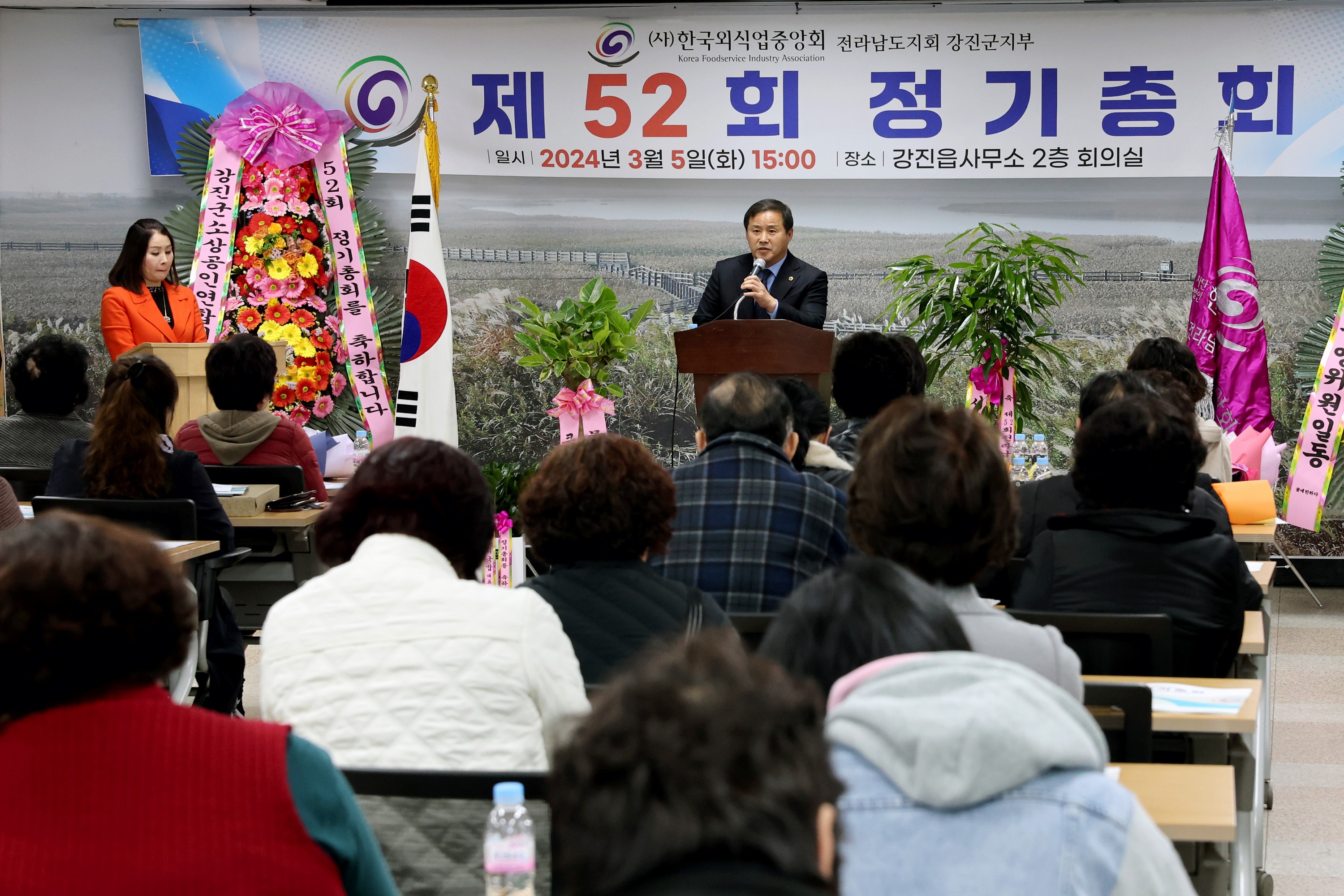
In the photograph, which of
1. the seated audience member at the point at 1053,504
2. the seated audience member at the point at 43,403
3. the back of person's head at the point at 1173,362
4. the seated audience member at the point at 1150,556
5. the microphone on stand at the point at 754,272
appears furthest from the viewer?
the microphone on stand at the point at 754,272

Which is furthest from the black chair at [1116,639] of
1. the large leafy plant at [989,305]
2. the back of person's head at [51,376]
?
the back of person's head at [51,376]

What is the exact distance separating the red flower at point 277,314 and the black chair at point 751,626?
16.4 ft

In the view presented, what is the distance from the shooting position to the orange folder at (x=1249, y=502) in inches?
162

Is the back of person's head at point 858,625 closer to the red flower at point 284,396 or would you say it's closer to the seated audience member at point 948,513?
the seated audience member at point 948,513

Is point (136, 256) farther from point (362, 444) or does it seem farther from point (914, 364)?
point (914, 364)

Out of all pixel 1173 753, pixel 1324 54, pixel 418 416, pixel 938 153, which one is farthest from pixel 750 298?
pixel 1324 54

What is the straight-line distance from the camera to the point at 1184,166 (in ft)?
21.3

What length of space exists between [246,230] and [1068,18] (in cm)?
438

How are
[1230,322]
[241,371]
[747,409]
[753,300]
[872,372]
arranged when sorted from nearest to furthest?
1. [747,409]
2. [872,372]
3. [241,371]
4. [753,300]
5. [1230,322]

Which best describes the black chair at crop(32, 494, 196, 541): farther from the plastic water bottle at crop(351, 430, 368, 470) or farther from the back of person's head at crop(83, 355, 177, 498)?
the plastic water bottle at crop(351, 430, 368, 470)

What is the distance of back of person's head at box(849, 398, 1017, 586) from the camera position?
1634 millimetres

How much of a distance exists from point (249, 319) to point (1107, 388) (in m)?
4.69

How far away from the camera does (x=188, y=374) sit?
5277mm

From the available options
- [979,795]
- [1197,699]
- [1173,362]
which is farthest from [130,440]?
[1173,362]
